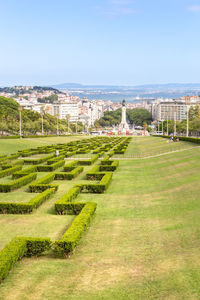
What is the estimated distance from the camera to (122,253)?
10.8 metres

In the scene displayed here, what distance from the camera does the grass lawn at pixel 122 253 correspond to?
8266 mm

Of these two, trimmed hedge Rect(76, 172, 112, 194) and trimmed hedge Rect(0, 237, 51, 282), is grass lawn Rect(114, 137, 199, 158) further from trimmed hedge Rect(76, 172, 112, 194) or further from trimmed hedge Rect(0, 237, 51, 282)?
trimmed hedge Rect(0, 237, 51, 282)

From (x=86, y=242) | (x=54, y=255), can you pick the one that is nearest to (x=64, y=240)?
(x=54, y=255)

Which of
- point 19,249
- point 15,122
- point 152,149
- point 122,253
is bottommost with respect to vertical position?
point 122,253

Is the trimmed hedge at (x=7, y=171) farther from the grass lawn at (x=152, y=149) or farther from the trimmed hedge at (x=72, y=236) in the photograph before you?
the grass lawn at (x=152, y=149)

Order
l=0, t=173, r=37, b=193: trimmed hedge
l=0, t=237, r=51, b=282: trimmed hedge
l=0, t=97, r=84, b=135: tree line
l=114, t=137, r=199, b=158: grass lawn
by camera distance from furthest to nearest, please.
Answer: l=0, t=97, r=84, b=135: tree line
l=114, t=137, r=199, b=158: grass lawn
l=0, t=173, r=37, b=193: trimmed hedge
l=0, t=237, r=51, b=282: trimmed hedge

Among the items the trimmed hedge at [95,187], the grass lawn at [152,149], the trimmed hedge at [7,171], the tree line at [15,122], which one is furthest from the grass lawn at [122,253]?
the tree line at [15,122]

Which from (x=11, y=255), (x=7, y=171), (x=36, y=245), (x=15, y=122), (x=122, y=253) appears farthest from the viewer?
(x=15, y=122)

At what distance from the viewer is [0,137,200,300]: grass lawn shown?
27.1 ft

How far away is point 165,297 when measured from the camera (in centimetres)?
782

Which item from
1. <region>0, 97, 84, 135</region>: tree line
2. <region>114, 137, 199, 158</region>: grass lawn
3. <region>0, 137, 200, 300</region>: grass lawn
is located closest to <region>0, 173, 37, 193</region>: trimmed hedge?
<region>0, 137, 200, 300</region>: grass lawn

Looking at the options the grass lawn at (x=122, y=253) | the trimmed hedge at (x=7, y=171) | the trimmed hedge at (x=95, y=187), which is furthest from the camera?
the trimmed hedge at (x=7, y=171)

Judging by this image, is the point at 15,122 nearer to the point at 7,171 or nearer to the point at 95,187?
the point at 7,171

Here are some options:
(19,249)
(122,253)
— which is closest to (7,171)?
(19,249)
